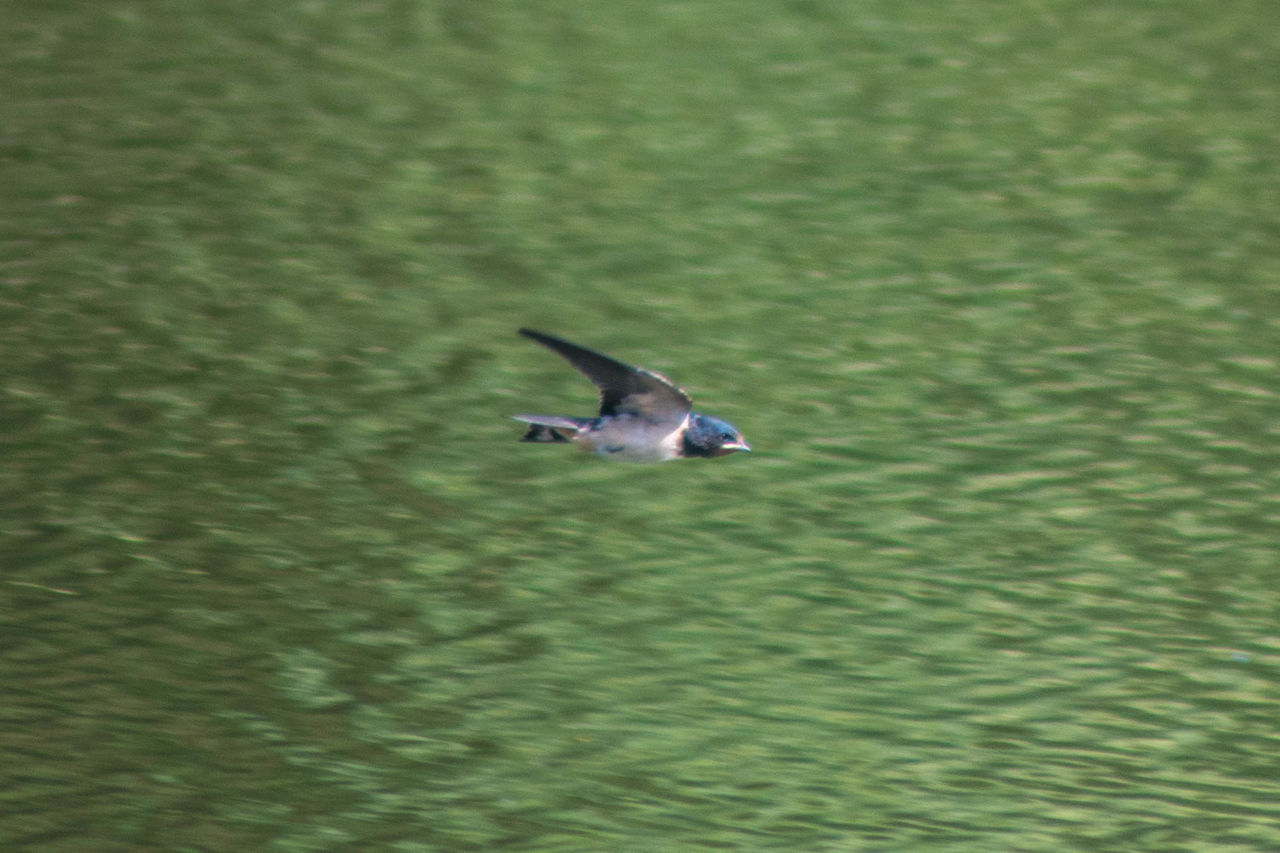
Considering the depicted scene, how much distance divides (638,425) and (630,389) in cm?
12

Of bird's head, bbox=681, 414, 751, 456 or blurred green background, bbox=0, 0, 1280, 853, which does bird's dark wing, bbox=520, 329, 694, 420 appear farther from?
blurred green background, bbox=0, 0, 1280, 853

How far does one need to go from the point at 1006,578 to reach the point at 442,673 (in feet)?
6.18

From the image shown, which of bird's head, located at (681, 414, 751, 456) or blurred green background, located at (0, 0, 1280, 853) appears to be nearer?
bird's head, located at (681, 414, 751, 456)

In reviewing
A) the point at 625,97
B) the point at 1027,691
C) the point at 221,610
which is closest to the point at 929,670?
the point at 1027,691

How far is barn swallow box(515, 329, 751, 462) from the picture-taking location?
3.96 metres

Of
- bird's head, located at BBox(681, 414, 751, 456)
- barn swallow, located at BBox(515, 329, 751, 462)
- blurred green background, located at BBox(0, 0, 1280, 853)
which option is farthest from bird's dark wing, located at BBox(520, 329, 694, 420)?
blurred green background, located at BBox(0, 0, 1280, 853)

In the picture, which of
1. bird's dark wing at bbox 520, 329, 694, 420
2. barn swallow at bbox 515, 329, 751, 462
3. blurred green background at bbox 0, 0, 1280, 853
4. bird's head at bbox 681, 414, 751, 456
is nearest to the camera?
bird's dark wing at bbox 520, 329, 694, 420

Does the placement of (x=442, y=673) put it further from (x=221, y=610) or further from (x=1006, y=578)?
(x=1006, y=578)

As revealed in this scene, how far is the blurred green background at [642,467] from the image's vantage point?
15.6ft

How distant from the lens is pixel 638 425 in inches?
161

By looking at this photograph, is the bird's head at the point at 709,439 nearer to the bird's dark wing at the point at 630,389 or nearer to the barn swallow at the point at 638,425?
the barn swallow at the point at 638,425

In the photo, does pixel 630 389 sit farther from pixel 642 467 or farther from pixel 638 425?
pixel 642 467

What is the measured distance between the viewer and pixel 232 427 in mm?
6160

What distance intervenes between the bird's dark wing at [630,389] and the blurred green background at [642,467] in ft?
3.92
